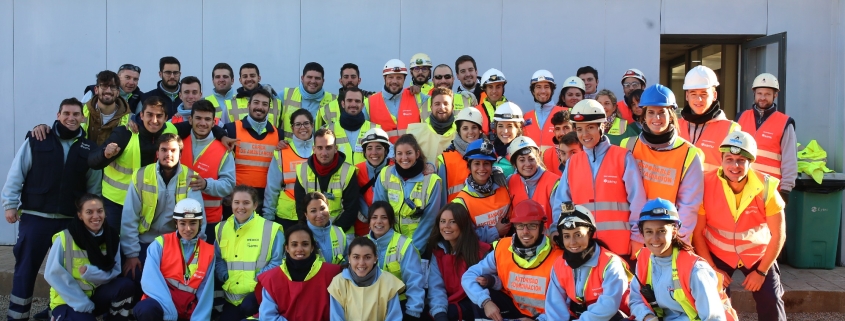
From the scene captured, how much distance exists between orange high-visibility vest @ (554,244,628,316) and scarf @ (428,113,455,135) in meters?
2.03

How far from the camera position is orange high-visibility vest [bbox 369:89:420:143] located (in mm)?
7184

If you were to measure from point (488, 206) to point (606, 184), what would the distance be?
1.10 meters

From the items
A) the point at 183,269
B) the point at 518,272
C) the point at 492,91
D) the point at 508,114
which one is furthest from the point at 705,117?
the point at 183,269

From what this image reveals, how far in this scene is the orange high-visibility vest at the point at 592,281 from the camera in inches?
186

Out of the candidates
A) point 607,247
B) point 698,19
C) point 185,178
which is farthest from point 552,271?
point 698,19

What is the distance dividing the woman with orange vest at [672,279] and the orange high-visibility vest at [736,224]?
40 centimetres

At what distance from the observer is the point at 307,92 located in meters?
7.43

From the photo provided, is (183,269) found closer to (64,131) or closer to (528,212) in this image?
(64,131)

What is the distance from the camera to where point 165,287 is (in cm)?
548

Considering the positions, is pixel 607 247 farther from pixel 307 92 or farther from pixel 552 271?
pixel 307 92

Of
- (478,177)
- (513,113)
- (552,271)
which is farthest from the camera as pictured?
(513,113)

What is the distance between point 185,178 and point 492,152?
7.88ft

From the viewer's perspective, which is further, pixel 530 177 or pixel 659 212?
pixel 530 177

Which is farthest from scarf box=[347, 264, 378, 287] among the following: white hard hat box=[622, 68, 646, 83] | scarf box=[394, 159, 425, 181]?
white hard hat box=[622, 68, 646, 83]
